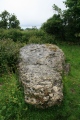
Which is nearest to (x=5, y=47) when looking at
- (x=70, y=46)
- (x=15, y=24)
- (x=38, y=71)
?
(x=38, y=71)

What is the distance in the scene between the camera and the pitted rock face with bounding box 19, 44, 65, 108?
8.05 m

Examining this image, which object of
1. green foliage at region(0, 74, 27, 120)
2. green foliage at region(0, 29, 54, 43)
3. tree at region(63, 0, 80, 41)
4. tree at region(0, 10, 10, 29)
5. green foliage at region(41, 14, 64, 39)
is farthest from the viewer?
tree at region(0, 10, 10, 29)

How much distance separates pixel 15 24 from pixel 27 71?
2472 centimetres

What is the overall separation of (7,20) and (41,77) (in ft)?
79.8

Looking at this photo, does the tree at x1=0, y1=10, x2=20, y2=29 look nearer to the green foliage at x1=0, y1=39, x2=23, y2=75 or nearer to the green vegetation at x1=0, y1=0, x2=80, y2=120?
the green vegetation at x1=0, y1=0, x2=80, y2=120

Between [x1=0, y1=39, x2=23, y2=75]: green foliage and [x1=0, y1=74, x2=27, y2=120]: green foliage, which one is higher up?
[x1=0, y1=39, x2=23, y2=75]: green foliage

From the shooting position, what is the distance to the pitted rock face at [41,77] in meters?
8.05

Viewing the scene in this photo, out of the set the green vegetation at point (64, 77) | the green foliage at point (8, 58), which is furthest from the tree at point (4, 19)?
the green foliage at point (8, 58)

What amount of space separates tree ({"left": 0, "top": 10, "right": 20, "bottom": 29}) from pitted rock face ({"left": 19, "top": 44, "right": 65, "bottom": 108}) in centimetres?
2017

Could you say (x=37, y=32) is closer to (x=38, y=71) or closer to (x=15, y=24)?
(x=38, y=71)

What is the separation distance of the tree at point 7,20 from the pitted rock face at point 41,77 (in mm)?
20171

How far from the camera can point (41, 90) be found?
8070mm

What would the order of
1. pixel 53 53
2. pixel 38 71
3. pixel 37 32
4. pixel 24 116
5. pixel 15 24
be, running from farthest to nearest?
pixel 15 24 < pixel 37 32 < pixel 53 53 < pixel 38 71 < pixel 24 116

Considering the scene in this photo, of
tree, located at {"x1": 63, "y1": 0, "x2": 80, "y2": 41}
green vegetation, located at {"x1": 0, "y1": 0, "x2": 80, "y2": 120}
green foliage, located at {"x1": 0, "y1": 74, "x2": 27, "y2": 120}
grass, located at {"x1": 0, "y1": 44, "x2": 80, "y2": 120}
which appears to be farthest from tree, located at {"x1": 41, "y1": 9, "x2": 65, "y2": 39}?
green foliage, located at {"x1": 0, "y1": 74, "x2": 27, "y2": 120}
